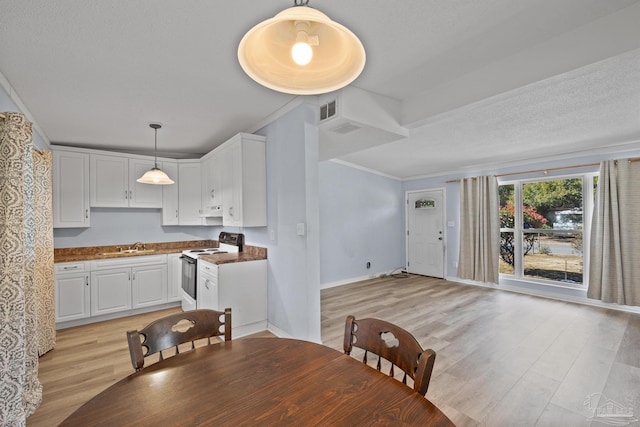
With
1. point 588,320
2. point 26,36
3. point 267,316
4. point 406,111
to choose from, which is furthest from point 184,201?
point 588,320

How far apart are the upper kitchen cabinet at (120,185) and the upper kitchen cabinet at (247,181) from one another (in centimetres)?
167

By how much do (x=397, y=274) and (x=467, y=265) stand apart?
1526 millimetres

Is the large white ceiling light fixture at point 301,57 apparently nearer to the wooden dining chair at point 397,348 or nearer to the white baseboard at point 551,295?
the wooden dining chair at point 397,348

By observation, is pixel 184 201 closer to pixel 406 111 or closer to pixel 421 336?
pixel 406 111

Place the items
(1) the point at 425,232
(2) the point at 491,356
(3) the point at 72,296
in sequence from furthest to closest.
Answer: (1) the point at 425,232, (3) the point at 72,296, (2) the point at 491,356

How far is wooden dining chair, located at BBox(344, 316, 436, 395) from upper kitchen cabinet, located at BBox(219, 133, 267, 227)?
224 centimetres

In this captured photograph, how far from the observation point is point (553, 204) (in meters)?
4.84

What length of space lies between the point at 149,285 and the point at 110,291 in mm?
438

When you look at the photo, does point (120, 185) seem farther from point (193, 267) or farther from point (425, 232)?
point (425, 232)

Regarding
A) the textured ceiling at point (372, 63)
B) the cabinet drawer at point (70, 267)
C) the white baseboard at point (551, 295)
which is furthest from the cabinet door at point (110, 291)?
the white baseboard at point (551, 295)

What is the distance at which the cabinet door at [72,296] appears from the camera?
3.43m

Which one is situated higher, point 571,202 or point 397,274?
point 571,202

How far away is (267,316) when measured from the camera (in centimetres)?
337

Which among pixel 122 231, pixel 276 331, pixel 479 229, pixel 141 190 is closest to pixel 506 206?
pixel 479 229
